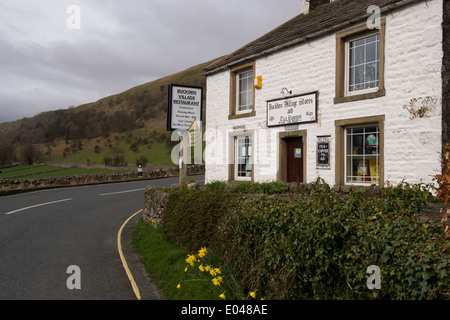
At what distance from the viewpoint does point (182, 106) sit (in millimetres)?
10883

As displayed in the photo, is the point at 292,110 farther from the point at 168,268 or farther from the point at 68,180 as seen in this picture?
the point at 68,180

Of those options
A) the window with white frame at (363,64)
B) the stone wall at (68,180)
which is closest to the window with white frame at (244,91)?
the window with white frame at (363,64)

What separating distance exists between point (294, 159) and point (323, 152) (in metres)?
1.51

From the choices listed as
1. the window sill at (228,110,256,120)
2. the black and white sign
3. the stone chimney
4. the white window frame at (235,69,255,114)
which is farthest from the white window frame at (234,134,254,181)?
the stone chimney

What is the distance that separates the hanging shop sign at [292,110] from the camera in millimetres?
Answer: 10914

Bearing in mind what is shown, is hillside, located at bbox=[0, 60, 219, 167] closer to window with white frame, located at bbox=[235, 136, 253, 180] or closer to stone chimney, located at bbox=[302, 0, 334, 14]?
window with white frame, located at bbox=[235, 136, 253, 180]

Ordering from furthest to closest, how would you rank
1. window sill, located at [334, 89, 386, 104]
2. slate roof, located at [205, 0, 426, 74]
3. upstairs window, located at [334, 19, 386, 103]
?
slate roof, located at [205, 0, 426, 74], upstairs window, located at [334, 19, 386, 103], window sill, located at [334, 89, 386, 104]

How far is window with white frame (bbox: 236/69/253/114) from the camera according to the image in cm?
1370

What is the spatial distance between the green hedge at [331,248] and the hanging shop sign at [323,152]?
4.42 m

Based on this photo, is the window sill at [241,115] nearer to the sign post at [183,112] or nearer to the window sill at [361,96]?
the sign post at [183,112]

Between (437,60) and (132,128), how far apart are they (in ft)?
305

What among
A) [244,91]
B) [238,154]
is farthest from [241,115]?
[238,154]

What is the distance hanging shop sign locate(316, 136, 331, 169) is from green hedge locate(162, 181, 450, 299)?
442 centimetres
